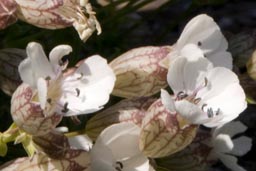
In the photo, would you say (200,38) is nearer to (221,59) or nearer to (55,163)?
(221,59)

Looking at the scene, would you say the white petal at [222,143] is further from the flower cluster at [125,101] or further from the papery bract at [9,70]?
the papery bract at [9,70]

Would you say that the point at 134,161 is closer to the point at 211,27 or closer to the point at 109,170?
the point at 109,170

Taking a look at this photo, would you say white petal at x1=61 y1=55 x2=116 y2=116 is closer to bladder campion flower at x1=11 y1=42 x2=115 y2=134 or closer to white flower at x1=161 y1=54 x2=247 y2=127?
bladder campion flower at x1=11 y1=42 x2=115 y2=134

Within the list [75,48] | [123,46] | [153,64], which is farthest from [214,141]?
[123,46]

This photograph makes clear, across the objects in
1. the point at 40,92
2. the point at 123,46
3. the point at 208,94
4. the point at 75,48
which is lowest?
the point at 123,46

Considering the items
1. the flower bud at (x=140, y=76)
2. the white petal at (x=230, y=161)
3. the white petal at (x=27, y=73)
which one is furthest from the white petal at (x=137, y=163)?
the white petal at (x=230, y=161)

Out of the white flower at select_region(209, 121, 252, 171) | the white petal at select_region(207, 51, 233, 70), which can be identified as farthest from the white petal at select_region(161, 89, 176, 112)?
the white flower at select_region(209, 121, 252, 171)
